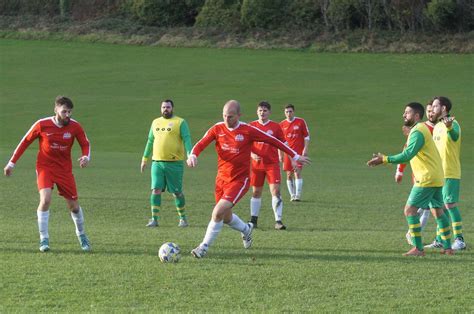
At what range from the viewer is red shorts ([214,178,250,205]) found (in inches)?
500

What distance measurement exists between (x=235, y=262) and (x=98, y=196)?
1035 centimetres

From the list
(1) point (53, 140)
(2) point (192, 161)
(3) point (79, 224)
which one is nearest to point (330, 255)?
(2) point (192, 161)

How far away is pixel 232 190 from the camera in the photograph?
502 inches

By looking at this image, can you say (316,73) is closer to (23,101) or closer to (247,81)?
(247,81)

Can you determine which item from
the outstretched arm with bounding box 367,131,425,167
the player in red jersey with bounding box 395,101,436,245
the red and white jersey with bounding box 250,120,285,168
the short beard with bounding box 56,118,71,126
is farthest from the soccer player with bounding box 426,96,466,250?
the short beard with bounding box 56,118,71,126

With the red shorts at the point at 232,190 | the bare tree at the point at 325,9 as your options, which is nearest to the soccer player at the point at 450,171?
the red shorts at the point at 232,190

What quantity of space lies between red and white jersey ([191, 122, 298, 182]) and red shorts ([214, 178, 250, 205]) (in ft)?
0.22

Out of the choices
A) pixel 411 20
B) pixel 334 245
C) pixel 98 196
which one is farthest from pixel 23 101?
pixel 334 245

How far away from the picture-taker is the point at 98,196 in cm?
2172

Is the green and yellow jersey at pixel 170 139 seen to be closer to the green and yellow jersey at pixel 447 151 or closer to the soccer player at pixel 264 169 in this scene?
the soccer player at pixel 264 169

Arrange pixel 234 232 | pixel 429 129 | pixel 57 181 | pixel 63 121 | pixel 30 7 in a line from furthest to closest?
pixel 30 7, pixel 234 232, pixel 429 129, pixel 57 181, pixel 63 121

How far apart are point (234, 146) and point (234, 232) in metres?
3.51

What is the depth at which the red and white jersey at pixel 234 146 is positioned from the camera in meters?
12.9

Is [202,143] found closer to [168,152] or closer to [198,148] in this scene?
[198,148]
